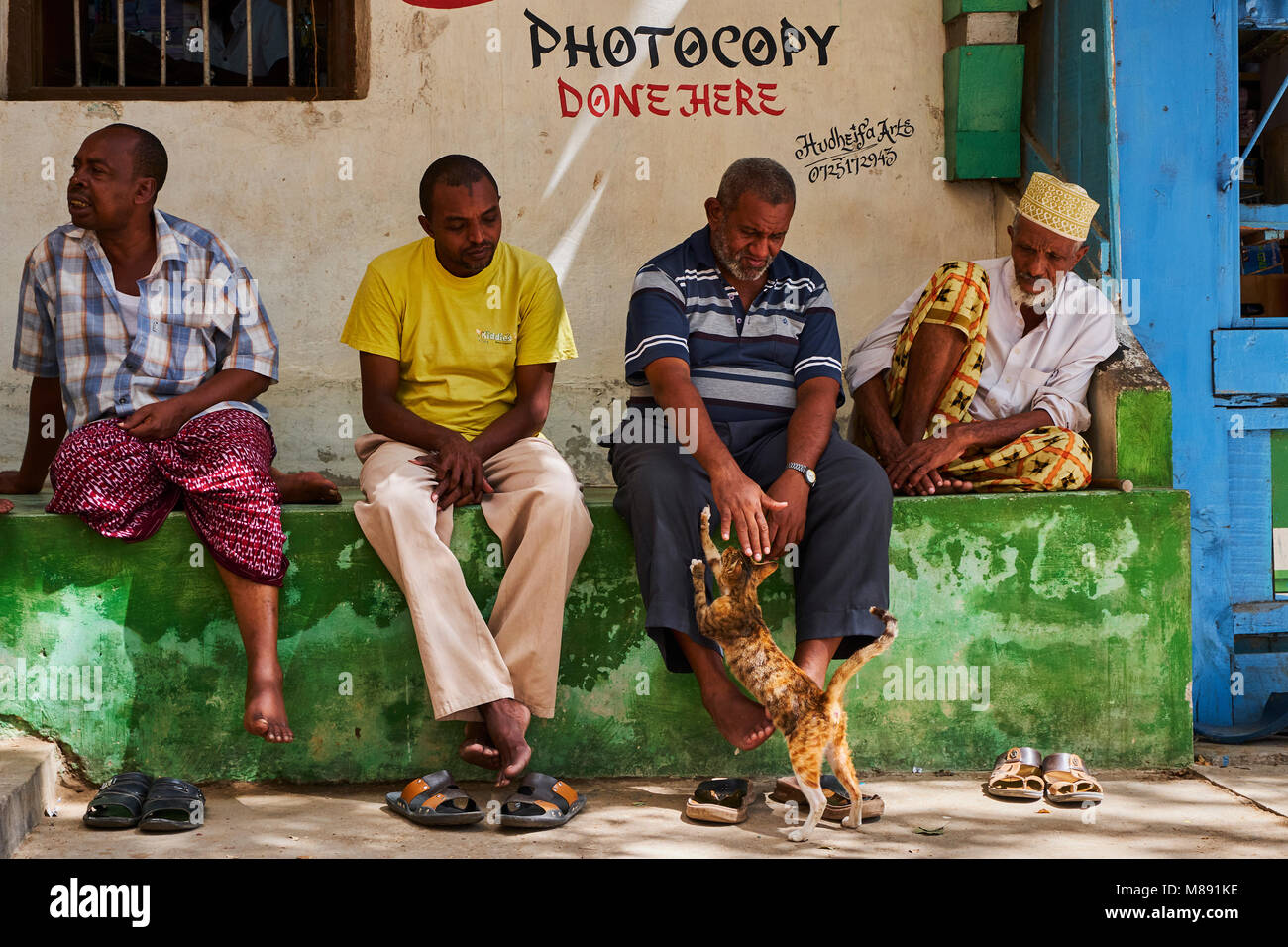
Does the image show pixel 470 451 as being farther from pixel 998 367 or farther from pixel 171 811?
pixel 998 367

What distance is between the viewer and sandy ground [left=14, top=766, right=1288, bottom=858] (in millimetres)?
3244

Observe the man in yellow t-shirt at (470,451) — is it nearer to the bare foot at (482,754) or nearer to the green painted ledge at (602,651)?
the bare foot at (482,754)

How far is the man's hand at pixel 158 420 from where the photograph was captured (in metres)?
3.74

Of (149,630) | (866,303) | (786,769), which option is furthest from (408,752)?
(866,303)

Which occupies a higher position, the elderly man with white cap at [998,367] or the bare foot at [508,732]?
the elderly man with white cap at [998,367]

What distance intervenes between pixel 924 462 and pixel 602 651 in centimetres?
111

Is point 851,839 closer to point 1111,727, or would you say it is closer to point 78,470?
point 1111,727

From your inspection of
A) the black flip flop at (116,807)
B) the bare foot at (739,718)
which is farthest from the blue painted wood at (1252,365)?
the black flip flop at (116,807)

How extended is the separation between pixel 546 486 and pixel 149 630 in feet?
3.92

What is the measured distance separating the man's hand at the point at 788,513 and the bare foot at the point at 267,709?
135 centimetres

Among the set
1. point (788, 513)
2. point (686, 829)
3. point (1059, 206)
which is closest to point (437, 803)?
point (686, 829)

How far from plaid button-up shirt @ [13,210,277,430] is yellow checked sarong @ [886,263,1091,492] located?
2005 mm

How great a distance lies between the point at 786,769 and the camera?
3902 millimetres

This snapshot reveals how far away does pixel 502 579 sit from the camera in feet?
12.4
